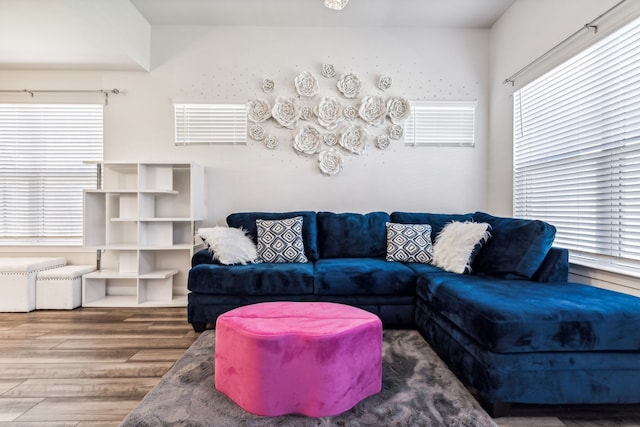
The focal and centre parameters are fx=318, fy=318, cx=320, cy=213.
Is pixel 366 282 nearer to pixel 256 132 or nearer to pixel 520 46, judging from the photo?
pixel 256 132

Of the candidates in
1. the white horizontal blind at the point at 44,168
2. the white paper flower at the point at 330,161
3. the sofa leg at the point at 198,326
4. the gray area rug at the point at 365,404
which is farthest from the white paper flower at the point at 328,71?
the gray area rug at the point at 365,404

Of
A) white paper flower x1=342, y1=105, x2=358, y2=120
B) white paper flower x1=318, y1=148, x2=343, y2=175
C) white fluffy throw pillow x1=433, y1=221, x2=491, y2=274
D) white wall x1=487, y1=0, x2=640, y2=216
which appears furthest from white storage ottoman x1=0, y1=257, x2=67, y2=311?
white wall x1=487, y1=0, x2=640, y2=216

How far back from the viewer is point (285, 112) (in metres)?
3.47

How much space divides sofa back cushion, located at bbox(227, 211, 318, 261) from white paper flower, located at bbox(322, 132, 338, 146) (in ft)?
2.77

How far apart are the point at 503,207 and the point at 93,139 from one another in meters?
4.54

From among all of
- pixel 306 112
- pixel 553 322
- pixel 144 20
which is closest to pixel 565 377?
pixel 553 322

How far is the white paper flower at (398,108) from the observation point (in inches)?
139

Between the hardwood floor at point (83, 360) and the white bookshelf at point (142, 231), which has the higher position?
the white bookshelf at point (142, 231)

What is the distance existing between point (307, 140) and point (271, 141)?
0.40 m

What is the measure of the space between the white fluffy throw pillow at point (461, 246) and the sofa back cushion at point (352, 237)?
1.92ft

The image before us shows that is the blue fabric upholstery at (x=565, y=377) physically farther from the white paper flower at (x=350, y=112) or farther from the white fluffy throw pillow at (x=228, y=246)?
the white paper flower at (x=350, y=112)

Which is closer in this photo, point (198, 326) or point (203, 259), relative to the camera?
point (198, 326)

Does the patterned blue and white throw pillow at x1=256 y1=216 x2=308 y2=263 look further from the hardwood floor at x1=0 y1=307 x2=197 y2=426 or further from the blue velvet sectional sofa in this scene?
the hardwood floor at x1=0 y1=307 x2=197 y2=426

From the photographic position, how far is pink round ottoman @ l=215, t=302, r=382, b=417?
1432 mm
